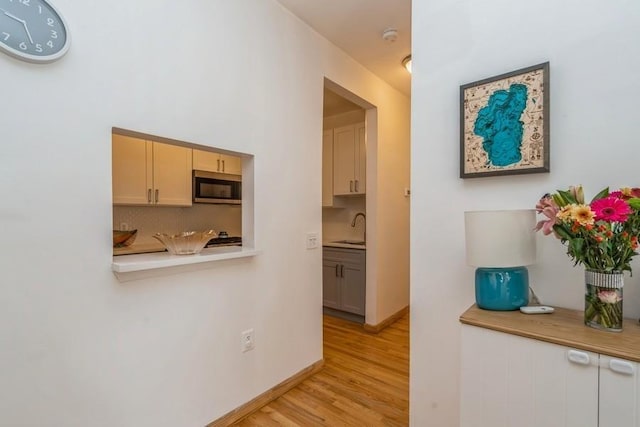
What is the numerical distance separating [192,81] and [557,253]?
191 cm

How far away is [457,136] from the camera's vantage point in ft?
4.80

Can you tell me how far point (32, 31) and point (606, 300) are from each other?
218 cm

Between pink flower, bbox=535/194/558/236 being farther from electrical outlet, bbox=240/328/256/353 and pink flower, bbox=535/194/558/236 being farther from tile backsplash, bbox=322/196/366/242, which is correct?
tile backsplash, bbox=322/196/366/242

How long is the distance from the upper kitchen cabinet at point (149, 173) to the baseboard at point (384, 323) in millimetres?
2360

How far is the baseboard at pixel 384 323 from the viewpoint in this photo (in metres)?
3.20

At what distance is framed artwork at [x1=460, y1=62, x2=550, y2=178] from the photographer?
1230 millimetres

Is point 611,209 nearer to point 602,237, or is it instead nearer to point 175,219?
point 602,237

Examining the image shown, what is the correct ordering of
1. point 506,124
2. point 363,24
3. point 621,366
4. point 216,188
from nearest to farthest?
point 621,366, point 506,124, point 363,24, point 216,188

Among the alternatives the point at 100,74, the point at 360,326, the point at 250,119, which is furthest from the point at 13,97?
the point at 360,326

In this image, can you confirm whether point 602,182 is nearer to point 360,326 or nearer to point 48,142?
point 48,142

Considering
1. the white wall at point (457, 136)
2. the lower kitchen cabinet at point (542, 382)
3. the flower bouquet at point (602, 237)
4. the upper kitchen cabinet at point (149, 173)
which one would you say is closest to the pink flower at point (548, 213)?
the flower bouquet at point (602, 237)

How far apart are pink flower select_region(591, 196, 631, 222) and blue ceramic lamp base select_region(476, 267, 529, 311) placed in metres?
0.36

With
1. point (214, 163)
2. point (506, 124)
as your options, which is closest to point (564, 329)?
point (506, 124)

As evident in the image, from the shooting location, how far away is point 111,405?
132cm
